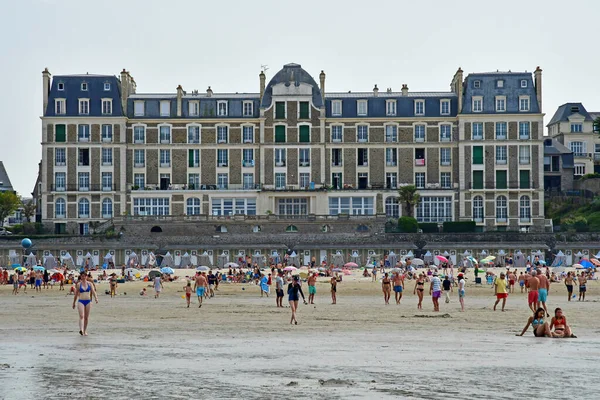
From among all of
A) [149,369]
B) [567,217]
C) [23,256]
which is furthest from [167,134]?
[149,369]

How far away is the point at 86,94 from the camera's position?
94875 millimetres

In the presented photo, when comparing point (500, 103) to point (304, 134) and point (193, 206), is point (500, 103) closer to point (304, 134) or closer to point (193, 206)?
point (304, 134)

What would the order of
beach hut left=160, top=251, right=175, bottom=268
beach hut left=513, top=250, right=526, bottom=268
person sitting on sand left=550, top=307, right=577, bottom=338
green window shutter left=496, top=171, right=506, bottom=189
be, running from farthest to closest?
green window shutter left=496, top=171, right=506, bottom=189 → beach hut left=513, top=250, right=526, bottom=268 → beach hut left=160, top=251, right=175, bottom=268 → person sitting on sand left=550, top=307, right=577, bottom=338

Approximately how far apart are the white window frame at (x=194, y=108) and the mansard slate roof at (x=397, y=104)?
1112cm

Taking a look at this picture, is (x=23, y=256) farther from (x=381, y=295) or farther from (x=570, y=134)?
(x=570, y=134)

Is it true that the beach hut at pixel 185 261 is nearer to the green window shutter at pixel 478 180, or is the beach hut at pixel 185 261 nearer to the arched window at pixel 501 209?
the green window shutter at pixel 478 180

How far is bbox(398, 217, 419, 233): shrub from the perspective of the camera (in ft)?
285

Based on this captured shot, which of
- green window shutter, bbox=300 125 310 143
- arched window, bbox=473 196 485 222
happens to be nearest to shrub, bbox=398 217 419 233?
arched window, bbox=473 196 485 222

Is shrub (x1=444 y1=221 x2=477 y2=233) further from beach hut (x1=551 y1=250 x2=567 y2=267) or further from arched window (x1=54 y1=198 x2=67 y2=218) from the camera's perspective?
arched window (x1=54 y1=198 x2=67 y2=218)

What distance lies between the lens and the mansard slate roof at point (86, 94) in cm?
9469

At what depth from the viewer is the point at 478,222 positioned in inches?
3632

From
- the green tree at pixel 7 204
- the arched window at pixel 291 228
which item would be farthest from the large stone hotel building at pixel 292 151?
the green tree at pixel 7 204

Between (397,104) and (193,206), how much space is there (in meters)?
19.5

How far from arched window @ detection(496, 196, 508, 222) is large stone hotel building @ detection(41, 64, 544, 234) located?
10cm
